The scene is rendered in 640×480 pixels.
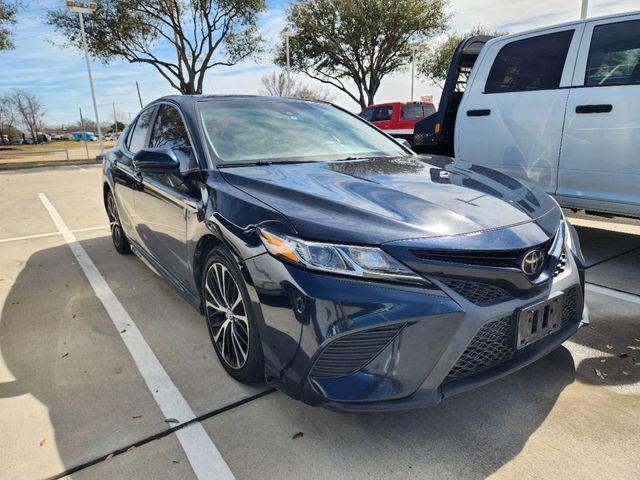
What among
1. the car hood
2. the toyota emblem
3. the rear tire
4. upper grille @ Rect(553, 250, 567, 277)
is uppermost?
the car hood

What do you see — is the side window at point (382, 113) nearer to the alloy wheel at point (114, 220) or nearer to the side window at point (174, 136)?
the alloy wheel at point (114, 220)

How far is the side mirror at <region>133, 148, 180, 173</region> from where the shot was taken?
8.39 ft

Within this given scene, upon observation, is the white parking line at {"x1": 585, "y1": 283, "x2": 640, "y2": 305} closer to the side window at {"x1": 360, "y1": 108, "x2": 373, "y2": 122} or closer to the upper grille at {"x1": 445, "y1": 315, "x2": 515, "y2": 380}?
the upper grille at {"x1": 445, "y1": 315, "x2": 515, "y2": 380}

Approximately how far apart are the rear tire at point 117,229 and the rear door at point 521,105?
11.7ft

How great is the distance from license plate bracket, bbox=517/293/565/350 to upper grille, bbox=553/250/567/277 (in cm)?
10

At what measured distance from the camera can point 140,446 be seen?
76.5 inches

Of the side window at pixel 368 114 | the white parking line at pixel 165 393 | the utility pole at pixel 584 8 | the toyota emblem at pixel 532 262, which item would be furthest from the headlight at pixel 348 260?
the side window at pixel 368 114

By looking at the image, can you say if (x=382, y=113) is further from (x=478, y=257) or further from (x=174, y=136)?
(x=478, y=257)

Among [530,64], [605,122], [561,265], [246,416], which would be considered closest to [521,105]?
[530,64]

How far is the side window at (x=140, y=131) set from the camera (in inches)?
146

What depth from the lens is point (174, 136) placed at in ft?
9.88

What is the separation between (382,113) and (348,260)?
48.8 ft

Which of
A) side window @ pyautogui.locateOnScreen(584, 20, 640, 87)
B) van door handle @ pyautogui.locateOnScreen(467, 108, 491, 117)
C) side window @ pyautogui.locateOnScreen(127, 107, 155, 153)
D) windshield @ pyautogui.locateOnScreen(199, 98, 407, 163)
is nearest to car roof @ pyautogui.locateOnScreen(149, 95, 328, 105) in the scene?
windshield @ pyautogui.locateOnScreen(199, 98, 407, 163)

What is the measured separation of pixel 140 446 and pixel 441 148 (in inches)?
166
